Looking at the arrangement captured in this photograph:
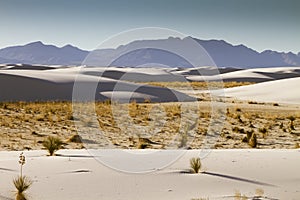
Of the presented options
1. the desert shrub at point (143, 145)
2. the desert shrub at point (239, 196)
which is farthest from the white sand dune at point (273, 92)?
the desert shrub at point (239, 196)

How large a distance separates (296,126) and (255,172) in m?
12.2

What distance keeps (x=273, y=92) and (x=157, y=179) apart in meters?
38.7

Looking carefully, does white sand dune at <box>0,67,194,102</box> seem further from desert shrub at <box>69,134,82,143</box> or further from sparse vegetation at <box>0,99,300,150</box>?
desert shrub at <box>69,134,82,143</box>

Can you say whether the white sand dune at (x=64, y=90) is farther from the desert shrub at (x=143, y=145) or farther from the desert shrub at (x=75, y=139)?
the desert shrub at (x=143, y=145)

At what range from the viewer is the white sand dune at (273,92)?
39.0 metres

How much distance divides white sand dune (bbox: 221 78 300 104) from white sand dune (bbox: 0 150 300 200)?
2907cm

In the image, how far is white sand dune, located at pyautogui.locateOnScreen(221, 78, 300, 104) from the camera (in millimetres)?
39000

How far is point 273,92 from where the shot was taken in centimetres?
4434

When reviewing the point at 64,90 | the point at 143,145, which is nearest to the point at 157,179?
the point at 143,145

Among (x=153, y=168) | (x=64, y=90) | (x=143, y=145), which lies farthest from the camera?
(x=64, y=90)

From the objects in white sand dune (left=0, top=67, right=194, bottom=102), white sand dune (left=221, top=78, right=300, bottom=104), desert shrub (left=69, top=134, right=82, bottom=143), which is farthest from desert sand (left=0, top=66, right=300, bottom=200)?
white sand dune (left=221, top=78, right=300, bottom=104)

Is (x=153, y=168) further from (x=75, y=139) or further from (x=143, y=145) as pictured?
(x=75, y=139)

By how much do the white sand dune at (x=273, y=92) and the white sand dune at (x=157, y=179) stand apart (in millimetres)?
29073

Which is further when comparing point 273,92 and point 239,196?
point 273,92
